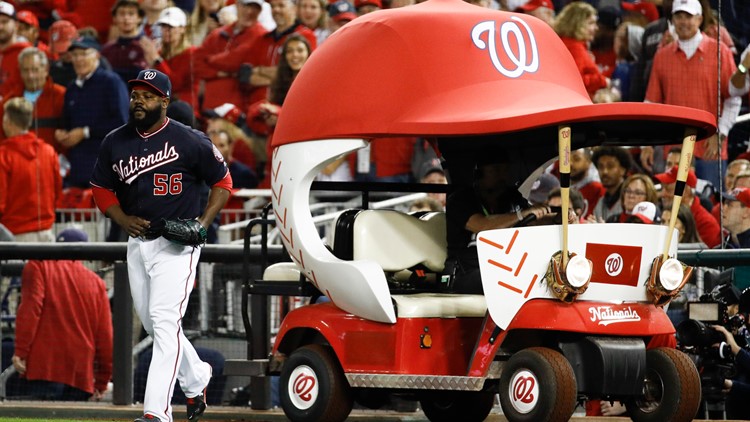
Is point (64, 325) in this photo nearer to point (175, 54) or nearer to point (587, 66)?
point (175, 54)

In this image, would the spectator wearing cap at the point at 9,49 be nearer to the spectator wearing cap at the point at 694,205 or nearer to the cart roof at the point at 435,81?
the cart roof at the point at 435,81

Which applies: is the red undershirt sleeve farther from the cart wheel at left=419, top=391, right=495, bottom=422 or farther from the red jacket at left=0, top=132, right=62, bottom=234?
the red jacket at left=0, top=132, right=62, bottom=234

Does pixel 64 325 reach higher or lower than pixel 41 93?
lower

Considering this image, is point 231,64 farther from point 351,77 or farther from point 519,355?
point 519,355

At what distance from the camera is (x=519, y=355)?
7277 mm

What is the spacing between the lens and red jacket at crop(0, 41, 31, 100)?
13.8m

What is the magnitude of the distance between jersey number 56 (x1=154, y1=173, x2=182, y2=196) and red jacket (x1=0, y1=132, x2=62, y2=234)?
523 cm

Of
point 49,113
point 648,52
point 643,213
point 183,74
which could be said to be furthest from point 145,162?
point 49,113

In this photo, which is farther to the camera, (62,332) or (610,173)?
(610,173)

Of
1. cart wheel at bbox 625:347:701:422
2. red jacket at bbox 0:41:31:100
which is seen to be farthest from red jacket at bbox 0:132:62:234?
cart wheel at bbox 625:347:701:422

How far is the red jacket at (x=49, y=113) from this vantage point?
13.3m

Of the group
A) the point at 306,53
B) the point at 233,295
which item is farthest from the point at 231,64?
the point at 233,295

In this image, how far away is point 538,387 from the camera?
23.3 ft

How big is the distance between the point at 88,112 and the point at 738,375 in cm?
716
